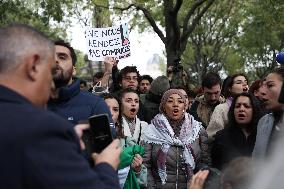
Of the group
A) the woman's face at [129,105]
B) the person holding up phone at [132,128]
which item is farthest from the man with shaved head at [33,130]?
the woman's face at [129,105]

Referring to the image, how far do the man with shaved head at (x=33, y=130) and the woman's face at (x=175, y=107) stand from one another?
9.64 ft

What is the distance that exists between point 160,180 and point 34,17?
13.8 m

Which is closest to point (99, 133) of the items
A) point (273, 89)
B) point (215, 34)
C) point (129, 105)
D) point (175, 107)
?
point (273, 89)

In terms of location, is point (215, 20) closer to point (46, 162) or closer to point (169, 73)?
point (169, 73)

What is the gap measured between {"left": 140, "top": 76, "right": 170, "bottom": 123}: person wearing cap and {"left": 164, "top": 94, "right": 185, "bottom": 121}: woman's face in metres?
1.56

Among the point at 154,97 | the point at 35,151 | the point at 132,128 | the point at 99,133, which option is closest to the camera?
the point at 35,151

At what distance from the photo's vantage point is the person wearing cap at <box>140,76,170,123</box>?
675 cm

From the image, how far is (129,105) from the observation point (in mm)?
5586

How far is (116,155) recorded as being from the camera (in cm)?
230

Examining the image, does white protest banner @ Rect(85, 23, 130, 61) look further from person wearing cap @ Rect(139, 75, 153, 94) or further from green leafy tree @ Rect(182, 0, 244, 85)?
green leafy tree @ Rect(182, 0, 244, 85)

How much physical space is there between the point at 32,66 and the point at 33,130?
0.28 m

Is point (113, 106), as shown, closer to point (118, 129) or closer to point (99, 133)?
point (118, 129)

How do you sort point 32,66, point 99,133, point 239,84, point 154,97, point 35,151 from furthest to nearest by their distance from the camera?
point 154,97 < point 239,84 < point 99,133 < point 32,66 < point 35,151

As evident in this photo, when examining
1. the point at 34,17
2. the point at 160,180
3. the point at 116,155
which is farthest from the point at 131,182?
the point at 34,17
